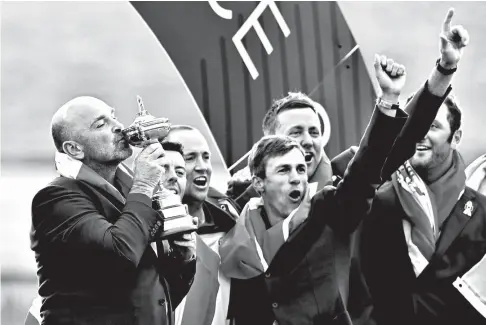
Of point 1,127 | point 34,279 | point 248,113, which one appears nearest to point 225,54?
point 248,113

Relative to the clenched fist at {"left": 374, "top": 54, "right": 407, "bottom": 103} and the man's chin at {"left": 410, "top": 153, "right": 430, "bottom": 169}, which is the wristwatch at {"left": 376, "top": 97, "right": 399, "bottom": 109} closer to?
the clenched fist at {"left": 374, "top": 54, "right": 407, "bottom": 103}

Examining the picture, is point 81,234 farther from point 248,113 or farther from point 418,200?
point 248,113

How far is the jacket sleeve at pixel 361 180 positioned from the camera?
2750 millimetres

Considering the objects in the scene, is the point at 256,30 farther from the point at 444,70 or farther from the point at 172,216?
the point at 172,216

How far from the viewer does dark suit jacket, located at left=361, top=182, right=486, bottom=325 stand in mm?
3066

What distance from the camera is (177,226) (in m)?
2.57

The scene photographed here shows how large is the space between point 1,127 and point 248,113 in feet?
3.52

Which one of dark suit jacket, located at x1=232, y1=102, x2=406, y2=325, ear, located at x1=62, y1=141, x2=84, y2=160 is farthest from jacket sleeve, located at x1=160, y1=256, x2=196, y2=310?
ear, located at x1=62, y1=141, x2=84, y2=160

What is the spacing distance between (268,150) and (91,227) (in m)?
0.82

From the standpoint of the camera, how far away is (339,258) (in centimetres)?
298

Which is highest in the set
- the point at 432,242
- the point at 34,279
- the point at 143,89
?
the point at 143,89

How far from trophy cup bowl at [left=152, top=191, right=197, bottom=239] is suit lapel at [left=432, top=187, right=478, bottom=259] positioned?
0.96 meters

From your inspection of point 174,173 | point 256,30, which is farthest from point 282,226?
point 256,30

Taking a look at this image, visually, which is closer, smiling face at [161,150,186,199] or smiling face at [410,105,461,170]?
smiling face at [161,150,186,199]
